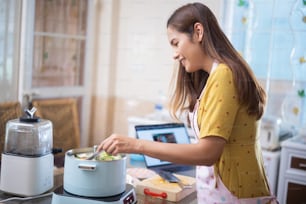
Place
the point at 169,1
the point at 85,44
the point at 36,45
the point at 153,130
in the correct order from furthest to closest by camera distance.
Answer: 1. the point at 85,44
2. the point at 36,45
3. the point at 169,1
4. the point at 153,130

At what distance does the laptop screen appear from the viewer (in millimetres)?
1498

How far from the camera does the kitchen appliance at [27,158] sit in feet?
3.99

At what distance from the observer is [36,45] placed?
2564mm

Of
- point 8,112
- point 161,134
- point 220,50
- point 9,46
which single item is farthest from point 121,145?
point 9,46

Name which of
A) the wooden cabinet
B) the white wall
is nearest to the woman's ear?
the wooden cabinet

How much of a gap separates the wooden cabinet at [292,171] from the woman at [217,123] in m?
0.88

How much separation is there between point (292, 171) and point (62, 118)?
1.50 m

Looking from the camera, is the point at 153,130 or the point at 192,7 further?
the point at 153,130

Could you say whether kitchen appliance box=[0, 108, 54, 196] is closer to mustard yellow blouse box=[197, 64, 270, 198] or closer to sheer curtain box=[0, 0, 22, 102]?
mustard yellow blouse box=[197, 64, 270, 198]

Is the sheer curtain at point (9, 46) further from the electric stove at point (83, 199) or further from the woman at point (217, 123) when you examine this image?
the woman at point (217, 123)

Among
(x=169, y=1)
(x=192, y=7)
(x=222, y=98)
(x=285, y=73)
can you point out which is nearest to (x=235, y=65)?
(x=222, y=98)

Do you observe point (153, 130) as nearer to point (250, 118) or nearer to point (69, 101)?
point (250, 118)

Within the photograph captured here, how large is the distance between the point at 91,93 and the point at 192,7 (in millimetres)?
2063

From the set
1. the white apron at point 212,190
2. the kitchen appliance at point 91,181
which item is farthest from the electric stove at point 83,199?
the white apron at point 212,190
